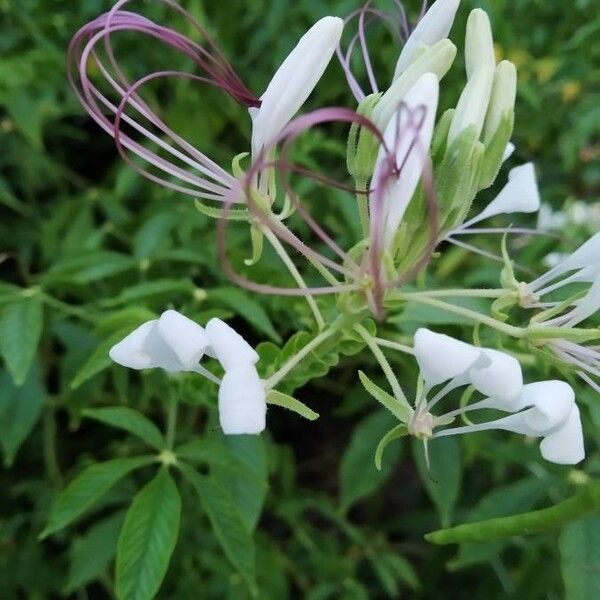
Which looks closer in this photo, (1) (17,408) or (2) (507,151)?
(2) (507,151)

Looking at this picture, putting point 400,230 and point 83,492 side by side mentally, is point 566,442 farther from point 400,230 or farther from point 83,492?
point 83,492

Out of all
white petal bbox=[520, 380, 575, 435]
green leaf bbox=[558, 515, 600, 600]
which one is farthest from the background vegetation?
white petal bbox=[520, 380, 575, 435]

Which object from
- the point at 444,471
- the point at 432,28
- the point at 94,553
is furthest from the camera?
the point at 94,553

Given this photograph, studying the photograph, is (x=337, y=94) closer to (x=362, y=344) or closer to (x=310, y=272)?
(x=310, y=272)

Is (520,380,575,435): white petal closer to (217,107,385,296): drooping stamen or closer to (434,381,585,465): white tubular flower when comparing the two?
(434,381,585,465): white tubular flower

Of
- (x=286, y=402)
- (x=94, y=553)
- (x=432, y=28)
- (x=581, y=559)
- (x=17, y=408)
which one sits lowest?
(x=94, y=553)

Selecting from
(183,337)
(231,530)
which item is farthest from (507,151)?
(231,530)

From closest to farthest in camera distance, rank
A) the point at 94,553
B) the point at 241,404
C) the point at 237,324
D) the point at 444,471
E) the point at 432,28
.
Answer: the point at 241,404, the point at 432,28, the point at 444,471, the point at 94,553, the point at 237,324
